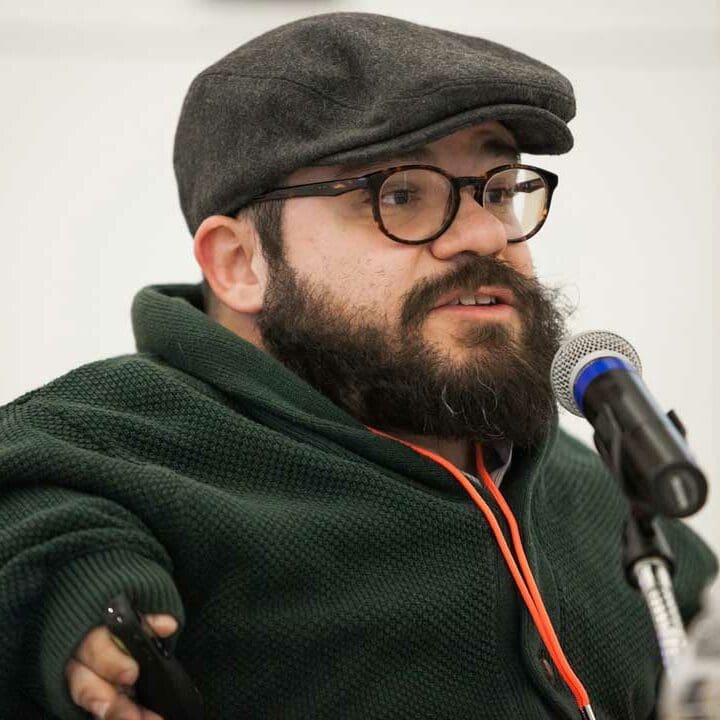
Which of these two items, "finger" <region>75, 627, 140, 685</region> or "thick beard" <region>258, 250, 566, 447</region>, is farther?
"thick beard" <region>258, 250, 566, 447</region>

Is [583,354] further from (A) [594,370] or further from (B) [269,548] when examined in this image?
(B) [269,548]

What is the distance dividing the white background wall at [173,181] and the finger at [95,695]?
1.60m

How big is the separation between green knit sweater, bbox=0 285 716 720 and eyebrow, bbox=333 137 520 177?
27 cm

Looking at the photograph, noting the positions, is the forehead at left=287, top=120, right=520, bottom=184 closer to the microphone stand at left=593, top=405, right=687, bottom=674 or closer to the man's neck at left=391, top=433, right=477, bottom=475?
the man's neck at left=391, top=433, right=477, bottom=475

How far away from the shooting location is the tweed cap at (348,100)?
1333 millimetres

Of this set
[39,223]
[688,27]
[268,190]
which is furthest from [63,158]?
[688,27]

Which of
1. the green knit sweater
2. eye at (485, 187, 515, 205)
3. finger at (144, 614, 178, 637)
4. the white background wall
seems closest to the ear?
the green knit sweater

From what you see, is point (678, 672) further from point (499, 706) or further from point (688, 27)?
point (688, 27)

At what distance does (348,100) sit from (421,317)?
11.4 inches

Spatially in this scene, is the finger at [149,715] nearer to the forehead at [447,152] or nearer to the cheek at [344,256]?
the cheek at [344,256]

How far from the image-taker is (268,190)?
4.82ft

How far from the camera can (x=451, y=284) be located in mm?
1379

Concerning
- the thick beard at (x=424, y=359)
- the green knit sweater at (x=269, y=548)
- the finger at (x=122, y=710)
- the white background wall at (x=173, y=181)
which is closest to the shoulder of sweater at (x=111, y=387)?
the green knit sweater at (x=269, y=548)

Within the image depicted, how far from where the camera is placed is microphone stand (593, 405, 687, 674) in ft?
2.80
